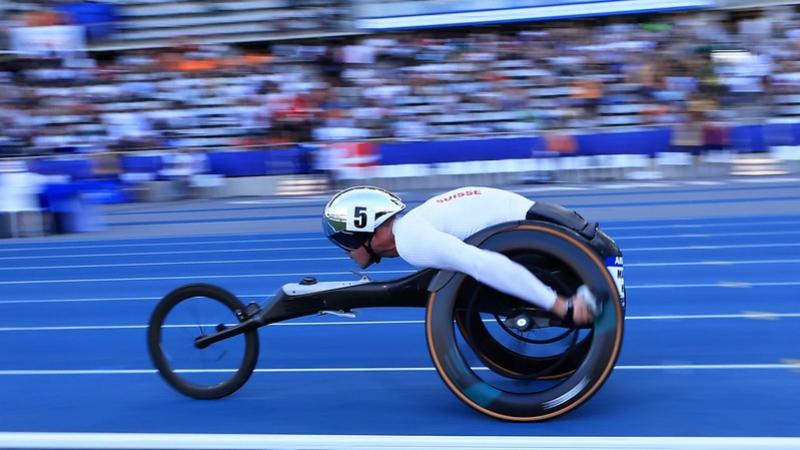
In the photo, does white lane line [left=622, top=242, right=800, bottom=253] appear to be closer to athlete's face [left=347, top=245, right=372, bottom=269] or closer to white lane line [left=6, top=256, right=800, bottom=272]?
white lane line [left=6, top=256, right=800, bottom=272]

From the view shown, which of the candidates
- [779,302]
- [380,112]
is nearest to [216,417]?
[779,302]

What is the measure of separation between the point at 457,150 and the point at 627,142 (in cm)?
330

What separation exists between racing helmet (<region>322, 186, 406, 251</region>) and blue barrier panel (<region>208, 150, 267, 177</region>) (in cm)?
1502

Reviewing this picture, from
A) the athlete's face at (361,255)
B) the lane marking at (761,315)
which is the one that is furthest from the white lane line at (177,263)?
the athlete's face at (361,255)

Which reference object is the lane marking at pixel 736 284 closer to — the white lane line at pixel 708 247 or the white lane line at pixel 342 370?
the white lane line at pixel 708 247

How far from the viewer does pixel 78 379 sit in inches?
230

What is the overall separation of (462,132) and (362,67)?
3.26 m

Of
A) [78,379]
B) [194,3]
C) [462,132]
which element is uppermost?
[194,3]

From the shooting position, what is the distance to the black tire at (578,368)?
160 inches

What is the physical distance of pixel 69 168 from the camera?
63.9 ft

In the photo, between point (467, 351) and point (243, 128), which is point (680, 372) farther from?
point (243, 128)

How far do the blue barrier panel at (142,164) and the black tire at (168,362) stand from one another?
14940 millimetres

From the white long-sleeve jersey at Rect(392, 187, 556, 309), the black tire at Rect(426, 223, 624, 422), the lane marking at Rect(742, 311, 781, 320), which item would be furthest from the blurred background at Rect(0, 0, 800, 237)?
the black tire at Rect(426, 223, 624, 422)

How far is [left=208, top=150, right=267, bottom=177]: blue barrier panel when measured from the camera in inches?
759
